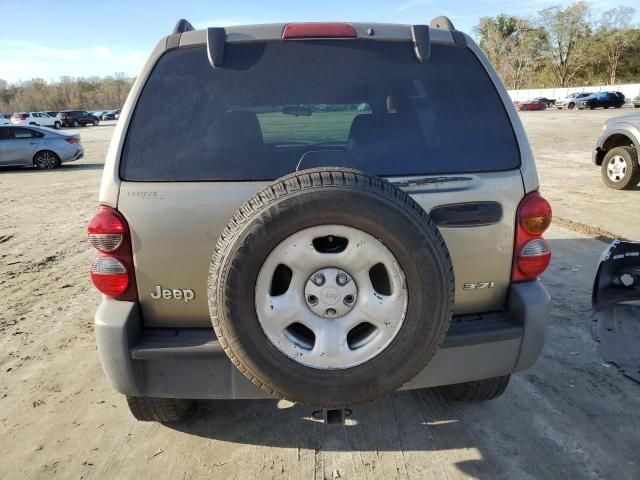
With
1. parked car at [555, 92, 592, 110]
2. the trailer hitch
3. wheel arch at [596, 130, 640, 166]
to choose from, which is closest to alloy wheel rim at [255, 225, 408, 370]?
the trailer hitch

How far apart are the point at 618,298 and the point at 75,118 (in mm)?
51027

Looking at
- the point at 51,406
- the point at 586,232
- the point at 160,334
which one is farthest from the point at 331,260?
the point at 586,232

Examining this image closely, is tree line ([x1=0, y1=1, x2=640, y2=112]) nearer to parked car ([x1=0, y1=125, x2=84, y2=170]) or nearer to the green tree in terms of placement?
the green tree

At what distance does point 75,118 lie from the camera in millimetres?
45969

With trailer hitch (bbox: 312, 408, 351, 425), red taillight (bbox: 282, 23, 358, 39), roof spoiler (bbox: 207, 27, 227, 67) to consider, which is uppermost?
red taillight (bbox: 282, 23, 358, 39)

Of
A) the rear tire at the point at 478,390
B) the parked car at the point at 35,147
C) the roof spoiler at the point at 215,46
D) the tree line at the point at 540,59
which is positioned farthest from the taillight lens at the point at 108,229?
the tree line at the point at 540,59

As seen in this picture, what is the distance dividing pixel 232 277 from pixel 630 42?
83232 millimetres

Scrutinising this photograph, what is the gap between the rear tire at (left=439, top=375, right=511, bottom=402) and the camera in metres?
2.70

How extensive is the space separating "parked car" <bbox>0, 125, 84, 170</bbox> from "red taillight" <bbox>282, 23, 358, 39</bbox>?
15643 mm

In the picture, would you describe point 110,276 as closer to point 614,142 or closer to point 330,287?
point 330,287

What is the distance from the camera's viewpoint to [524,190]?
7.39ft

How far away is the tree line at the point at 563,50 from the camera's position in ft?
224

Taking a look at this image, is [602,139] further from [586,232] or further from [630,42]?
[630,42]

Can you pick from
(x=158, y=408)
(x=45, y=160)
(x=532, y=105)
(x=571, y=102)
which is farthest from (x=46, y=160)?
(x=532, y=105)
